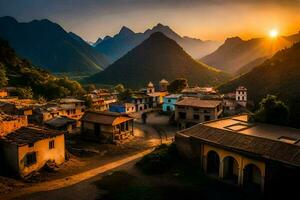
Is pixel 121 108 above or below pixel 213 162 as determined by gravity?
above

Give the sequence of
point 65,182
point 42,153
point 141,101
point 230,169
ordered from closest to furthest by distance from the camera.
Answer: point 65,182 → point 230,169 → point 42,153 → point 141,101

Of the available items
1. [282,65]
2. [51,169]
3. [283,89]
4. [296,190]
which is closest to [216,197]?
[296,190]

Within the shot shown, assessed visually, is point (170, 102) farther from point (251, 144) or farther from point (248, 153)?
point (248, 153)

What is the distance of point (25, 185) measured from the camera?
27.1 m

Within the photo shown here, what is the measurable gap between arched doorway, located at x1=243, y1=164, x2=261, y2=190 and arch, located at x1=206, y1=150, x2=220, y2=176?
3.92m

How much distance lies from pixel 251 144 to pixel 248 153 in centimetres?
161

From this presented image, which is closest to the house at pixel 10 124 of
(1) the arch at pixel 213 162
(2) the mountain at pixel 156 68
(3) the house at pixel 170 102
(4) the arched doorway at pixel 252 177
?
(1) the arch at pixel 213 162

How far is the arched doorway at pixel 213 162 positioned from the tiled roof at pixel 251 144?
2264 mm

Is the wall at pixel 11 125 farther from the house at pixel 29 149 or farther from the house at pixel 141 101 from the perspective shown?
the house at pixel 141 101

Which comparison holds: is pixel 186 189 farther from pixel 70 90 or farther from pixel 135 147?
pixel 70 90

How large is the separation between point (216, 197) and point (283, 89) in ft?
227

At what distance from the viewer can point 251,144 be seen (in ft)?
90.7

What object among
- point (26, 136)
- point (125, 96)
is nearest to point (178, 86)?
point (125, 96)

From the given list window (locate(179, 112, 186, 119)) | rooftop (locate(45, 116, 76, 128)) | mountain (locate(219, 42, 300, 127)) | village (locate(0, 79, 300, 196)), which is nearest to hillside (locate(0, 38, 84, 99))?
village (locate(0, 79, 300, 196))
